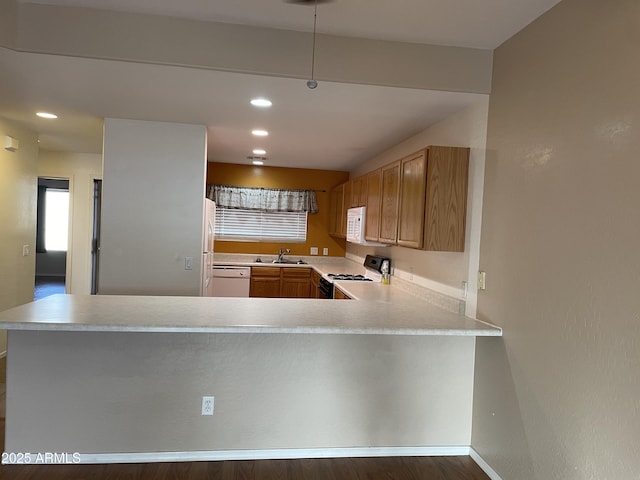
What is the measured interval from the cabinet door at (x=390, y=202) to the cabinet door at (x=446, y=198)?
1.78 feet

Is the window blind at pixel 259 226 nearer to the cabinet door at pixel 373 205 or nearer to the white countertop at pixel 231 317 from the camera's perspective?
the cabinet door at pixel 373 205

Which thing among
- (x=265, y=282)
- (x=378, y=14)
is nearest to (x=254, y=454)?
(x=378, y=14)

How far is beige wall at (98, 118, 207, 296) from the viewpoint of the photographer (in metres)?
3.65

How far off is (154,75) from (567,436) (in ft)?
9.42

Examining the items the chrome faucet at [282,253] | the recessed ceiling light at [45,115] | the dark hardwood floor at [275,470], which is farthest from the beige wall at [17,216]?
the chrome faucet at [282,253]

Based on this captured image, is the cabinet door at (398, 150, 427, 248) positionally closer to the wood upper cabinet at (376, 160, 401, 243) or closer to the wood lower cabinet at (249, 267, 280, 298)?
the wood upper cabinet at (376, 160, 401, 243)

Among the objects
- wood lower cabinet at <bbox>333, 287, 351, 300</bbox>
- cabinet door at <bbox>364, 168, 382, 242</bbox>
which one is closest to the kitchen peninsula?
wood lower cabinet at <bbox>333, 287, 351, 300</bbox>

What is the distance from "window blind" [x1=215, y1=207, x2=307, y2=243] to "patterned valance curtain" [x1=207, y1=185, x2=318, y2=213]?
145 mm

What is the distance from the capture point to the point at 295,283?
233 inches

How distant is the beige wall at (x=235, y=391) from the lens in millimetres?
2396

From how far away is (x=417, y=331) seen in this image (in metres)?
2.30

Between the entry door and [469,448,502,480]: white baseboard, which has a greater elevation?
the entry door

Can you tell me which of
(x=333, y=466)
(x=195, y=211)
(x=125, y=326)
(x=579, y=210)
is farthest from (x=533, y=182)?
(x=195, y=211)

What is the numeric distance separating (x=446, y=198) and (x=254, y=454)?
2052 mm
